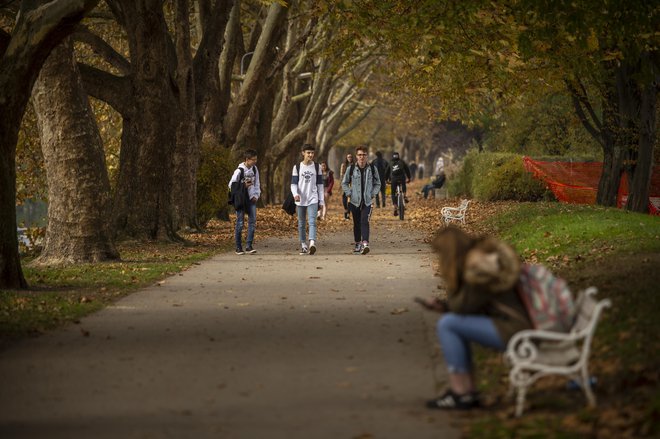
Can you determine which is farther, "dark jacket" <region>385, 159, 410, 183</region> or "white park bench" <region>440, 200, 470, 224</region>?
"dark jacket" <region>385, 159, 410, 183</region>

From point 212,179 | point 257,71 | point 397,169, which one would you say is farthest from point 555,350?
point 397,169

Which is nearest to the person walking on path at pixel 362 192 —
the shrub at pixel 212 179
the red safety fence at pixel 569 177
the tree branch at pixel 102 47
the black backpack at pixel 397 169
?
the tree branch at pixel 102 47

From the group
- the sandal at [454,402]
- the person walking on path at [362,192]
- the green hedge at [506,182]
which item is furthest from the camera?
the green hedge at [506,182]

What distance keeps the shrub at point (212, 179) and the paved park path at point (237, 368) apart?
14043mm

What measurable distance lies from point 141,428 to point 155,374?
1.87m

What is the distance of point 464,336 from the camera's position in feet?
25.6

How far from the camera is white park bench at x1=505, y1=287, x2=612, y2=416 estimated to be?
7.43 metres

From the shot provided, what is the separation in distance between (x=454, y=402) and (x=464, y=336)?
0.43m

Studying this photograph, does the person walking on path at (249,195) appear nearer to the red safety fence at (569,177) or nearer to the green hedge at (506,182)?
the red safety fence at (569,177)

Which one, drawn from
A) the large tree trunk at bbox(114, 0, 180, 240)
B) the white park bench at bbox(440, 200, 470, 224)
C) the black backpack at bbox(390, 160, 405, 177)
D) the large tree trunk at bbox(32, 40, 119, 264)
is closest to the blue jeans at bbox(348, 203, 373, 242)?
the large tree trunk at bbox(114, 0, 180, 240)

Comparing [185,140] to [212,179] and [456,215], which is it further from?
[456,215]

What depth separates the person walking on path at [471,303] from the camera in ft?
24.5

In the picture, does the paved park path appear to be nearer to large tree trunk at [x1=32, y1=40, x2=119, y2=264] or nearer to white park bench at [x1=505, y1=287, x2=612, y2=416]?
white park bench at [x1=505, y1=287, x2=612, y2=416]

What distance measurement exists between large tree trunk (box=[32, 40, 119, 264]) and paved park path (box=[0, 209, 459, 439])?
375 cm
